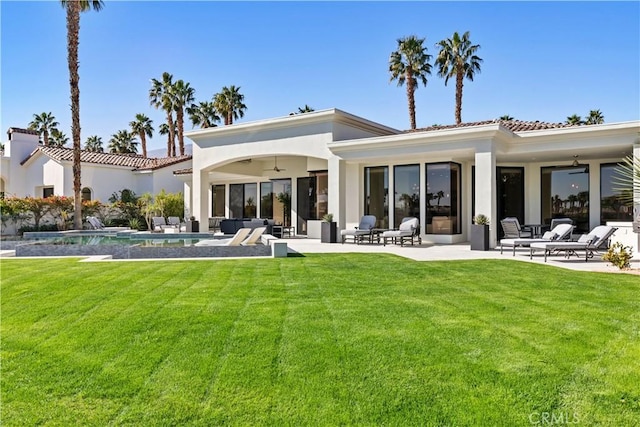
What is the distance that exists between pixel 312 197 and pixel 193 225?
6.28m

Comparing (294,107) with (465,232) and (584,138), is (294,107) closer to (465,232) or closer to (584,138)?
(465,232)

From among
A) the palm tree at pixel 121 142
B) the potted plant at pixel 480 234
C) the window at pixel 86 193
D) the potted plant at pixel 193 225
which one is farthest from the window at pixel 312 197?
the palm tree at pixel 121 142

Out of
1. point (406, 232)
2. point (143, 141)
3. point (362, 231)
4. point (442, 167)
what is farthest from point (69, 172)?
point (143, 141)

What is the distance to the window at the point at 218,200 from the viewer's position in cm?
2969

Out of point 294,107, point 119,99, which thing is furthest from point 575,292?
point 294,107

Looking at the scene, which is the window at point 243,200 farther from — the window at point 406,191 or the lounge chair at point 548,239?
the lounge chair at point 548,239

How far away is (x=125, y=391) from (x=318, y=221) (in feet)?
61.7

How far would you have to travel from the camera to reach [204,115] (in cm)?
4525

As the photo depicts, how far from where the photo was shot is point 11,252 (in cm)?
1429

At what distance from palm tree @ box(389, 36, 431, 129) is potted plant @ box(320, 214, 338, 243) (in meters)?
19.6

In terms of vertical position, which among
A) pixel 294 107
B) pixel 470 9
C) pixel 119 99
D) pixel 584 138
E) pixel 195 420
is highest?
pixel 294 107

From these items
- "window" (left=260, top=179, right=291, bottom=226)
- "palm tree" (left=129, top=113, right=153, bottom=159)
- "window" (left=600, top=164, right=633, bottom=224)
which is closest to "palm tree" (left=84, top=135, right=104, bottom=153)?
"palm tree" (left=129, top=113, right=153, bottom=159)

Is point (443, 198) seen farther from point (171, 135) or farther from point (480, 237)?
point (171, 135)

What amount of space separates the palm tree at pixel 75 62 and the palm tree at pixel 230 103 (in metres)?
Result: 19.3
